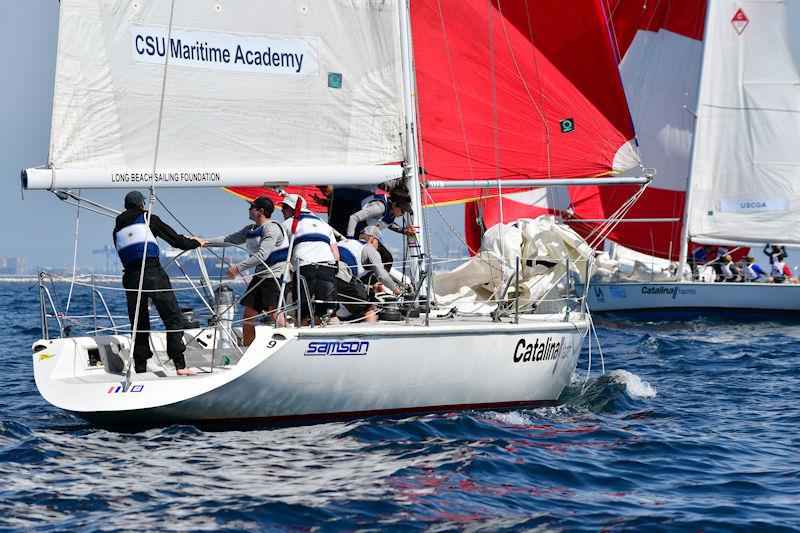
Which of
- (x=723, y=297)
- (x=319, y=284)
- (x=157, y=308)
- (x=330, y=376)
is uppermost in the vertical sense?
(x=319, y=284)

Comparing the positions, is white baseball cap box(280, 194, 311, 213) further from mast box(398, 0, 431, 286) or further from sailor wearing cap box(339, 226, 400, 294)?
mast box(398, 0, 431, 286)

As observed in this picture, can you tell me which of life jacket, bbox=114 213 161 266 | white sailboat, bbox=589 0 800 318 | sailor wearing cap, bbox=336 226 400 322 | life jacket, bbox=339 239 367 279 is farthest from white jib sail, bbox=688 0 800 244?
life jacket, bbox=114 213 161 266

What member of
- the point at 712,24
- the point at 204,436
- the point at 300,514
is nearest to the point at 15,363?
the point at 204,436

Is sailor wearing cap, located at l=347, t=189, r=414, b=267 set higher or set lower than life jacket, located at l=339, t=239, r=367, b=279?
higher

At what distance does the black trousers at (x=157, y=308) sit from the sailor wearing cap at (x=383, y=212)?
230cm

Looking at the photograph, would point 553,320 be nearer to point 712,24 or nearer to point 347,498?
point 347,498

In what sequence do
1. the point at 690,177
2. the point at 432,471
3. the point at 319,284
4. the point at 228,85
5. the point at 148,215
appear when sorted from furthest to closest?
the point at 690,177 < the point at 228,85 < the point at 319,284 < the point at 148,215 < the point at 432,471

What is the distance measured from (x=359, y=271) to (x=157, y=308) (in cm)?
204

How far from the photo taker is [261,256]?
9.66m

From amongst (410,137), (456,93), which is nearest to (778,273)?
(456,93)

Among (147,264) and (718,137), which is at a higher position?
(718,137)

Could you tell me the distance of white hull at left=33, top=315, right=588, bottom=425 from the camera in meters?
8.44

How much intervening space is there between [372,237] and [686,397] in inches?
157

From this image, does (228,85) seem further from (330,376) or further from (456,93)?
(456,93)
